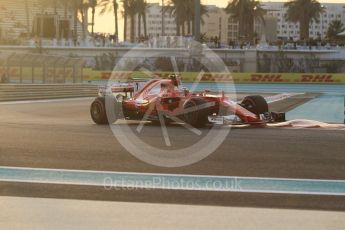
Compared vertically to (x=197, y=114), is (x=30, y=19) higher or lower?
higher

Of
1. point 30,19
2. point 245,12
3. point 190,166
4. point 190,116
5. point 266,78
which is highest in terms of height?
point 245,12

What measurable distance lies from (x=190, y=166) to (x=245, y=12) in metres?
92.3

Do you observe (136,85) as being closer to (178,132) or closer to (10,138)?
(178,132)

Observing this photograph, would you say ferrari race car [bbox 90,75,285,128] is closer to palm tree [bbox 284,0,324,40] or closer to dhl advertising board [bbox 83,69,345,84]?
dhl advertising board [bbox 83,69,345,84]

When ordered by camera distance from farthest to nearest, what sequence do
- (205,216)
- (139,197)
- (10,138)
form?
(10,138)
(139,197)
(205,216)

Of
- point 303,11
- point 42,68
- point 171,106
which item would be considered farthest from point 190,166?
point 303,11

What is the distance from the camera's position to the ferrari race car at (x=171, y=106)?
1471 centimetres

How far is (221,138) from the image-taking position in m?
12.9

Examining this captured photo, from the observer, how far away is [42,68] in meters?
36.6

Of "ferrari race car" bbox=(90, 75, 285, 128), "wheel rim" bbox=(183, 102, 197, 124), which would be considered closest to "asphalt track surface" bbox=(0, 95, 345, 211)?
"wheel rim" bbox=(183, 102, 197, 124)

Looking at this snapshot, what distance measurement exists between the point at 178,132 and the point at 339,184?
6.31 meters

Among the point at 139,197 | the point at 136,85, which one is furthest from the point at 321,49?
the point at 139,197

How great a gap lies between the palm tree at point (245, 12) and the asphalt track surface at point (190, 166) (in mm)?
84328

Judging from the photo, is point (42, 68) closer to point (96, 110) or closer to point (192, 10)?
point (96, 110)
